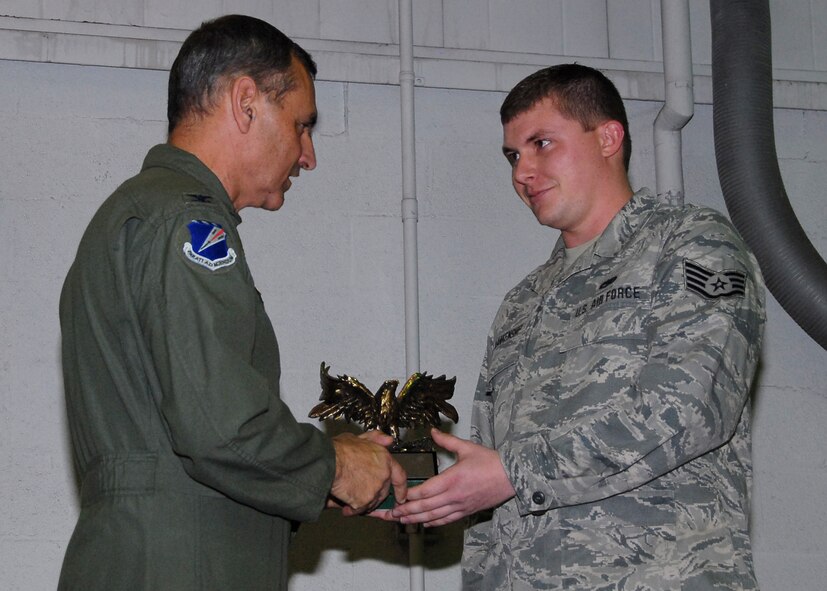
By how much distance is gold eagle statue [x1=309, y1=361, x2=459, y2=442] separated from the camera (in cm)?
251

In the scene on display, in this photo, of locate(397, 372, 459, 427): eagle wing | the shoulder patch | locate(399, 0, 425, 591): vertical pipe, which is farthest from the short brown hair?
locate(399, 0, 425, 591): vertical pipe

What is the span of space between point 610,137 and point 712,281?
20.3 inches

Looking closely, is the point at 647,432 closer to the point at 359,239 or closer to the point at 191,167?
the point at 191,167

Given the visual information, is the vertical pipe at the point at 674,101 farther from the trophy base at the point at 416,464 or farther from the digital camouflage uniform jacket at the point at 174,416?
the digital camouflage uniform jacket at the point at 174,416

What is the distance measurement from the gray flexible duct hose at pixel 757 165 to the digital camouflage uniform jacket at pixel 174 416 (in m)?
2.06

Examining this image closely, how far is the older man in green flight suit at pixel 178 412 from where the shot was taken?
5.22 ft

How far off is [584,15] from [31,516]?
2.29 metres

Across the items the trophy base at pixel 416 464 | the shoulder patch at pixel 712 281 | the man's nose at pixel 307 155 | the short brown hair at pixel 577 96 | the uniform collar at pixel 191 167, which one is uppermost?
the short brown hair at pixel 577 96

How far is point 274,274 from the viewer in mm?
3227

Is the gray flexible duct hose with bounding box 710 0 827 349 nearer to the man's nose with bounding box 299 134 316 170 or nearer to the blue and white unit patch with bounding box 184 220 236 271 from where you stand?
the man's nose with bounding box 299 134 316 170

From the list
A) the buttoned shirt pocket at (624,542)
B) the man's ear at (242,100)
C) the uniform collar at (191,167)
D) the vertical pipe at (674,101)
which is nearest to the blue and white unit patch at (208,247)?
the uniform collar at (191,167)

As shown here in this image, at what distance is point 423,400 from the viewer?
101 inches

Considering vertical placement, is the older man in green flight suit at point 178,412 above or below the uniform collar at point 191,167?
below

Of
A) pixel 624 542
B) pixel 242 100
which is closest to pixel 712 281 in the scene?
pixel 624 542
